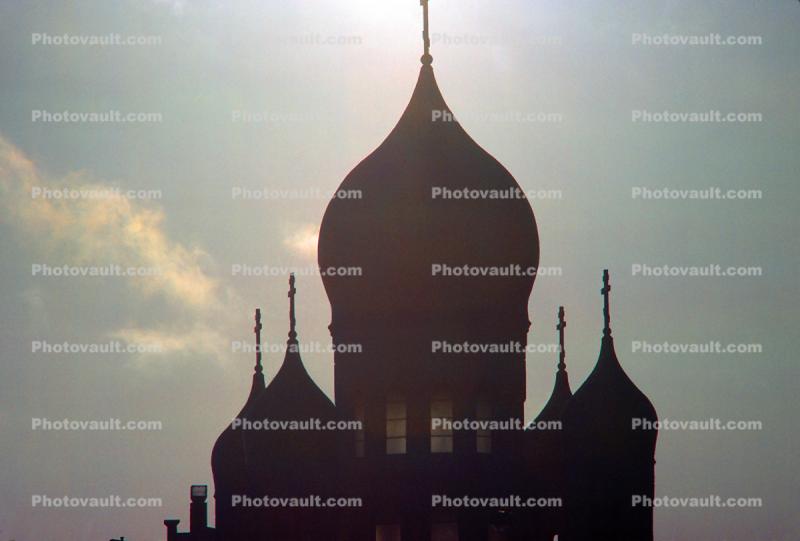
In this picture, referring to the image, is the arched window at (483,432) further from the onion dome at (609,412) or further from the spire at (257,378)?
the spire at (257,378)

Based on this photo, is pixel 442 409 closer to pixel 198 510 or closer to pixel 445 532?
pixel 445 532

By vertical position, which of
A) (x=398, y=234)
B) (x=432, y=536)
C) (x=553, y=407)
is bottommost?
(x=432, y=536)

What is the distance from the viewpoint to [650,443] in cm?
4262

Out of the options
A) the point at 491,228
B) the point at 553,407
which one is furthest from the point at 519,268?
the point at 553,407

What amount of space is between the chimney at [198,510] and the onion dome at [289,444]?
693 cm

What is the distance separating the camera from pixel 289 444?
144ft

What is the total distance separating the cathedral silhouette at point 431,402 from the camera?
42.7 metres

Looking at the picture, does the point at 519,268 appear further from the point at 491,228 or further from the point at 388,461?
the point at 388,461

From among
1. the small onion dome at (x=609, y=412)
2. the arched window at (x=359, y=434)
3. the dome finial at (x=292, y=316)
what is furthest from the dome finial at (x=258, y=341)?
the small onion dome at (x=609, y=412)

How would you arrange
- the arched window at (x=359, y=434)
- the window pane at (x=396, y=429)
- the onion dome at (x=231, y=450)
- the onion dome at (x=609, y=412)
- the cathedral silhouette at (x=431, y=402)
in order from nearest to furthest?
the onion dome at (x=609, y=412) < the cathedral silhouette at (x=431, y=402) < the window pane at (x=396, y=429) < the arched window at (x=359, y=434) < the onion dome at (x=231, y=450)

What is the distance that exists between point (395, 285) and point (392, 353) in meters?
1.49

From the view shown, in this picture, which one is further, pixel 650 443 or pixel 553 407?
pixel 553 407

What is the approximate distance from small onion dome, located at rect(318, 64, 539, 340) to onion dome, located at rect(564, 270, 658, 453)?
2.42 metres

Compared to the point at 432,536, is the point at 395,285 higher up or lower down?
higher up
